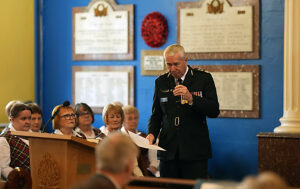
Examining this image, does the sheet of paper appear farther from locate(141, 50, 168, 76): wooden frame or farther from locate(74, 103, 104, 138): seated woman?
locate(141, 50, 168, 76): wooden frame

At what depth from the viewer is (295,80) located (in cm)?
518

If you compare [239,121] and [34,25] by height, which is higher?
[34,25]

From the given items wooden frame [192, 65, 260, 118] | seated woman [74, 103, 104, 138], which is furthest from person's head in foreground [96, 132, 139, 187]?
wooden frame [192, 65, 260, 118]

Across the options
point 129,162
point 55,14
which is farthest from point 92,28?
point 129,162

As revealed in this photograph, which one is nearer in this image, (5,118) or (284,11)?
(284,11)

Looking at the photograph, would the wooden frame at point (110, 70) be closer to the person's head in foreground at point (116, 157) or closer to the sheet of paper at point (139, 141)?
the sheet of paper at point (139, 141)

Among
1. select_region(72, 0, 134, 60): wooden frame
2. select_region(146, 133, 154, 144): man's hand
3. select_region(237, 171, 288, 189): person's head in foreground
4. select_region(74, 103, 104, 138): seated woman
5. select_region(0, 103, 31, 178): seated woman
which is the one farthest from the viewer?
select_region(72, 0, 134, 60): wooden frame

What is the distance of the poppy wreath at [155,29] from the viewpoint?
6.35 metres

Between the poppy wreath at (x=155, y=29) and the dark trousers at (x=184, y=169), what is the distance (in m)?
2.82

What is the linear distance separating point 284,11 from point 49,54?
10.7 feet

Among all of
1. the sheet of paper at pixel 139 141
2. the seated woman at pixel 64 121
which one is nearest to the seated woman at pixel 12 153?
the seated woman at pixel 64 121

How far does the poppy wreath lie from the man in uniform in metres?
2.59

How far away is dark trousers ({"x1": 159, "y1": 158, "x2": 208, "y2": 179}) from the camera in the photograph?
3.71m

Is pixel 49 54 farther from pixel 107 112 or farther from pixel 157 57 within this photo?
pixel 107 112
